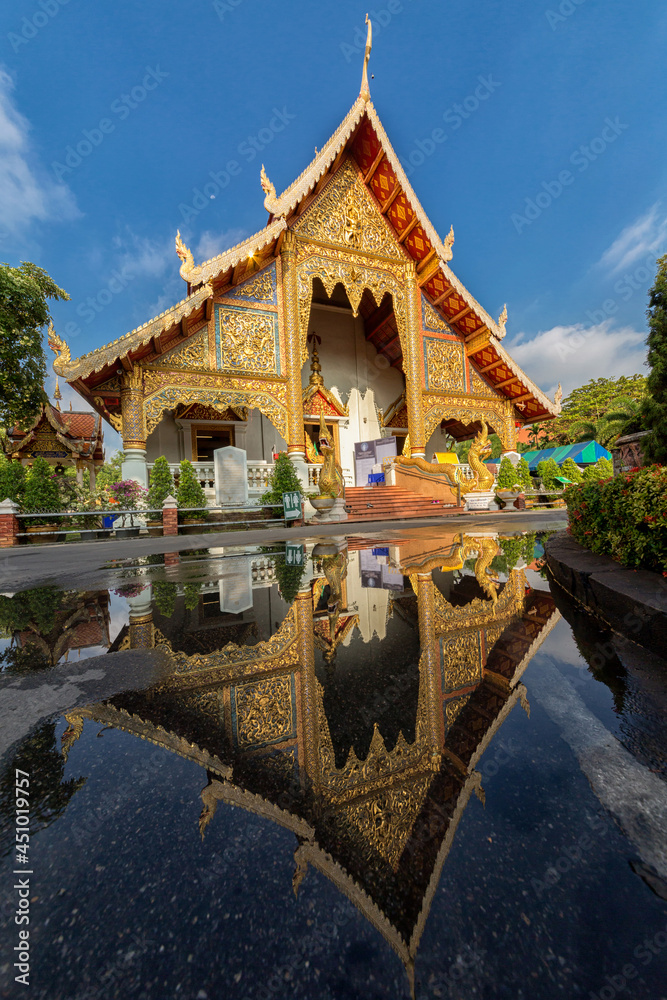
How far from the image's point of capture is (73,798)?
107 cm

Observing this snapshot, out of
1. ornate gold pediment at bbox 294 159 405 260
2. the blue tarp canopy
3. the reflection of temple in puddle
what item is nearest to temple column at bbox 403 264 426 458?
ornate gold pediment at bbox 294 159 405 260

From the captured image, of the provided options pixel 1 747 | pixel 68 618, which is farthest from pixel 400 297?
pixel 1 747

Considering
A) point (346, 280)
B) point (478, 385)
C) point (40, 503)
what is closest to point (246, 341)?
point (346, 280)

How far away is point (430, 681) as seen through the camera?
5.71 feet

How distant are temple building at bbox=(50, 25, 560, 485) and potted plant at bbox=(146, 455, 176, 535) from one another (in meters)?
0.92

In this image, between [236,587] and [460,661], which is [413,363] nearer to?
[236,587]

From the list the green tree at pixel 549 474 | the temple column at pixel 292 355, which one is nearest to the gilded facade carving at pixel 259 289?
the temple column at pixel 292 355

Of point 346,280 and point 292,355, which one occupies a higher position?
point 346,280

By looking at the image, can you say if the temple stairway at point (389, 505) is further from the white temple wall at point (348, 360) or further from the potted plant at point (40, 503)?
the potted plant at point (40, 503)

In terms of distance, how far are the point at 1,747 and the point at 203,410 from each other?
15.5 meters

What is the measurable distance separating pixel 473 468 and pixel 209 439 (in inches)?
415

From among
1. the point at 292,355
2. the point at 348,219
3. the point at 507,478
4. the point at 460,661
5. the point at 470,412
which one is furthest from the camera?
the point at 470,412

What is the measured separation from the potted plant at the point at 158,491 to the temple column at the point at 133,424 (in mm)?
685

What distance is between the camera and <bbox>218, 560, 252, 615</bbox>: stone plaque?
310cm
